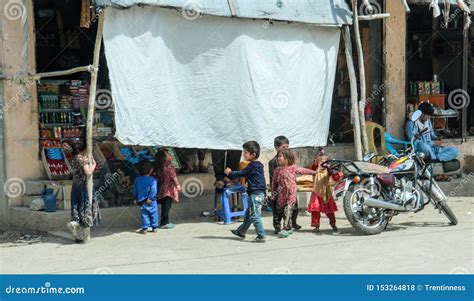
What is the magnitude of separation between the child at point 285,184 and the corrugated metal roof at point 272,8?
66.9 inches

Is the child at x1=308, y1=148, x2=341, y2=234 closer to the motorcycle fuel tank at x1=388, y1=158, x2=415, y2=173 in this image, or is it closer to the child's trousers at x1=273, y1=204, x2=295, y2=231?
the child's trousers at x1=273, y1=204, x2=295, y2=231

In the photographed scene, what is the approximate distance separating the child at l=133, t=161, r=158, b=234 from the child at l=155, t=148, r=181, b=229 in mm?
287

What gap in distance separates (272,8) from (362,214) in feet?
8.92

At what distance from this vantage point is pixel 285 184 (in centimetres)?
963

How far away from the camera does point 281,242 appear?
30.9 ft

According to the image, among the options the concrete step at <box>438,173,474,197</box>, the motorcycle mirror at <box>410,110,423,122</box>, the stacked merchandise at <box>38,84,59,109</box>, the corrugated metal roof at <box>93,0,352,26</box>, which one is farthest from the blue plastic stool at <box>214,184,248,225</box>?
the concrete step at <box>438,173,474,197</box>

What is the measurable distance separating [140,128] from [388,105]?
5834 millimetres

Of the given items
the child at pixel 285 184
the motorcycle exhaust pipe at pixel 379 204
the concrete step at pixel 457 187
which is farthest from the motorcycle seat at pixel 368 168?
the concrete step at pixel 457 187

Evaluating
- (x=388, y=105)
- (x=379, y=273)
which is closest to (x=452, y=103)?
(x=388, y=105)

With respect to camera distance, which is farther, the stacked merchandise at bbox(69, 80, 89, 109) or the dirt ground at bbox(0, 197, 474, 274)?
the stacked merchandise at bbox(69, 80, 89, 109)

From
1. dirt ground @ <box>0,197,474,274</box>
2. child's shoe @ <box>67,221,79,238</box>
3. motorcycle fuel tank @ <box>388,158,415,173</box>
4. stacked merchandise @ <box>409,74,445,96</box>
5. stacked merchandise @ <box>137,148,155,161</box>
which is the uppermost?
stacked merchandise @ <box>409,74,445,96</box>

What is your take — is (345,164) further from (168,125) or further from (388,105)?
(388,105)

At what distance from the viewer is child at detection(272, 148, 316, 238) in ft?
31.6

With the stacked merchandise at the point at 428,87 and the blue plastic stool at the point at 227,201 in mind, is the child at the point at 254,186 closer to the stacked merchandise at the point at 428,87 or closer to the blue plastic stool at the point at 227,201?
the blue plastic stool at the point at 227,201
